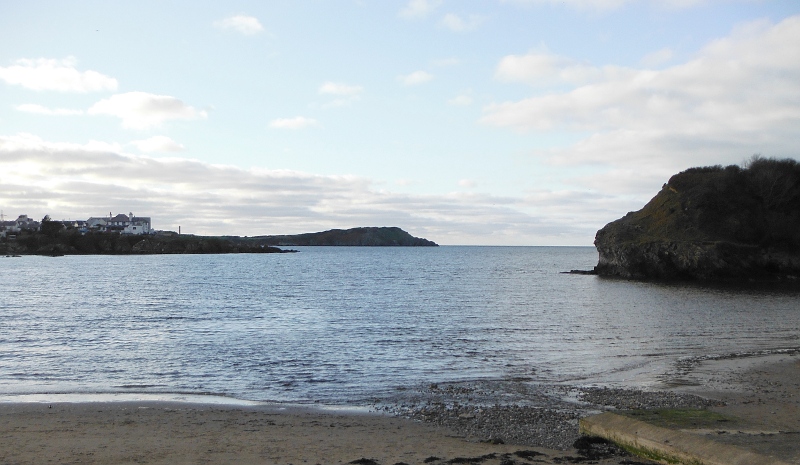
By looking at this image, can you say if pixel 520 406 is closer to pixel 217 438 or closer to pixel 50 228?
pixel 217 438

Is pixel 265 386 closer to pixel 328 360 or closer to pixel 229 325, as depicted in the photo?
pixel 328 360

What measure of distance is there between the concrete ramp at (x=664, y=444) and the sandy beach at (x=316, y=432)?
12.7 inches

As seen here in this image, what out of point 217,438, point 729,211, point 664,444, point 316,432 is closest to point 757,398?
point 664,444

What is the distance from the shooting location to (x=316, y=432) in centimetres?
1289

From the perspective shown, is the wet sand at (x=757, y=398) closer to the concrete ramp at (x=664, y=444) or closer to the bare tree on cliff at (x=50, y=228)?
the concrete ramp at (x=664, y=444)

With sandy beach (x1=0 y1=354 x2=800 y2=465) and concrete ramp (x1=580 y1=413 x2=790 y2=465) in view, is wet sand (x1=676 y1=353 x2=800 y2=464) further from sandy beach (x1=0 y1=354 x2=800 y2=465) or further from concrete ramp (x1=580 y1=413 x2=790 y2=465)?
concrete ramp (x1=580 y1=413 x2=790 y2=465)

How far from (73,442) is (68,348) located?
14.5 metres

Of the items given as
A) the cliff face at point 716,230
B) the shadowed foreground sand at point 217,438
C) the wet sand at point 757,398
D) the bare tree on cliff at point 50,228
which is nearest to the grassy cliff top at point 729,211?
the cliff face at point 716,230

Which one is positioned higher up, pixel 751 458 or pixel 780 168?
pixel 780 168

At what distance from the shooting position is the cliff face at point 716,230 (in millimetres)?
73375

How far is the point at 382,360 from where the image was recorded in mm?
22484

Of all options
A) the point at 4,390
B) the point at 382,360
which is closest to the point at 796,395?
the point at 382,360

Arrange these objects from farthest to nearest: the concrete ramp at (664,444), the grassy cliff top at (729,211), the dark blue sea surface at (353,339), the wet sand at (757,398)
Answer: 1. the grassy cliff top at (729,211)
2. the dark blue sea surface at (353,339)
3. the wet sand at (757,398)
4. the concrete ramp at (664,444)

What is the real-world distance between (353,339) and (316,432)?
1500 cm
